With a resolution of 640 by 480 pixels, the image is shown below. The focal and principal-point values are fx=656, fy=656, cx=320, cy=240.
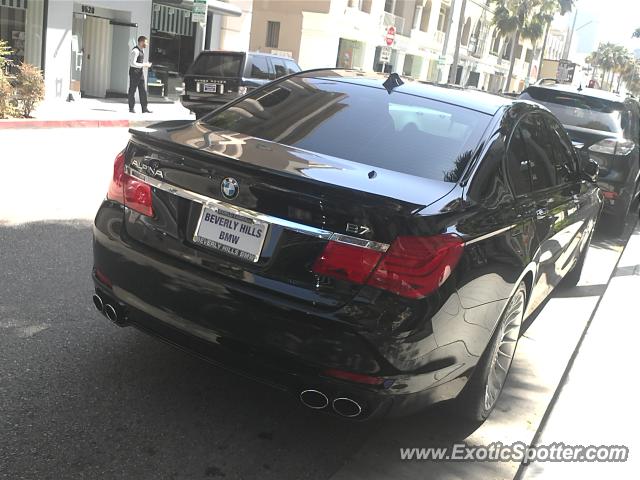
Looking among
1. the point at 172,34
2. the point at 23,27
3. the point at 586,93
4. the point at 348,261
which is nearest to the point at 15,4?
the point at 23,27

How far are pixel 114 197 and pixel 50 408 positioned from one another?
1.05m

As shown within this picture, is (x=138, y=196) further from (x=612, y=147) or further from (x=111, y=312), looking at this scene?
(x=612, y=147)

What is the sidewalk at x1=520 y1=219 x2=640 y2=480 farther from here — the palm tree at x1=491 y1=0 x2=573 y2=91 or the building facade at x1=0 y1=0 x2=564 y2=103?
the palm tree at x1=491 y1=0 x2=573 y2=91

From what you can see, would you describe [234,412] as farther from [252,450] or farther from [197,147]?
[197,147]

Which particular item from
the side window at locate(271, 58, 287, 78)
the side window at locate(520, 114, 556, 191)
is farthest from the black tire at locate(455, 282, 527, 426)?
the side window at locate(271, 58, 287, 78)

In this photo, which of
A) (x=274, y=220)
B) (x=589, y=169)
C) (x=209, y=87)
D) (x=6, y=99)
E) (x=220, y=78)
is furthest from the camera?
(x=209, y=87)

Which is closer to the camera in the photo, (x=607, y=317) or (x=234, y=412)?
(x=234, y=412)

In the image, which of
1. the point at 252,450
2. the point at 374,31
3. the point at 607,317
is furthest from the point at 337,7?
the point at 252,450

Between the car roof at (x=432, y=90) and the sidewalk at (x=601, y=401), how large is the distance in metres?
1.69

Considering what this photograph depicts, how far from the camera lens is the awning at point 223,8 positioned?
20180mm

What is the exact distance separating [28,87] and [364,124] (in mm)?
10984

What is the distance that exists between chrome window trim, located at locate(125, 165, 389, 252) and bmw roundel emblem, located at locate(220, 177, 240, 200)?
38 millimetres

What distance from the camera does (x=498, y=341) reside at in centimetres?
339

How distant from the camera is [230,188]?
276 centimetres
